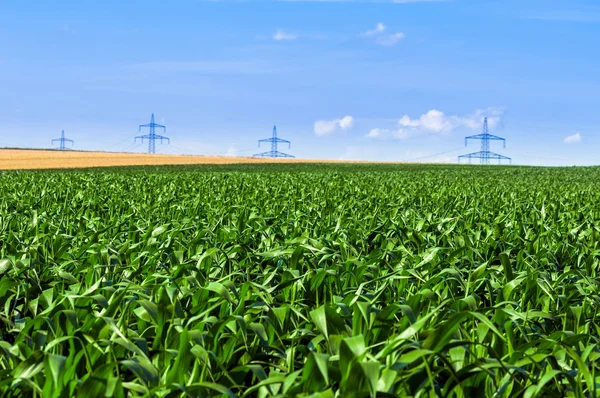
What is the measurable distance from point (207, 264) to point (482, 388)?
292 centimetres

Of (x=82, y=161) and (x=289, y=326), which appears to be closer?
(x=289, y=326)

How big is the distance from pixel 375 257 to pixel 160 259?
191 cm

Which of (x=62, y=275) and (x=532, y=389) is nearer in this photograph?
(x=532, y=389)

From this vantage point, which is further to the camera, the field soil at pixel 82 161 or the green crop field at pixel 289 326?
the field soil at pixel 82 161

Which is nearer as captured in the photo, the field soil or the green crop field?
the green crop field

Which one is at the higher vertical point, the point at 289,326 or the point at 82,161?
the point at 82,161

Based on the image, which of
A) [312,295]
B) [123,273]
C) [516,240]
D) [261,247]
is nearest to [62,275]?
[123,273]

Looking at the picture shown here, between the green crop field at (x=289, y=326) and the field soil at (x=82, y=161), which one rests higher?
the field soil at (x=82, y=161)

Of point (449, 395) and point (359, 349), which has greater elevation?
point (359, 349)

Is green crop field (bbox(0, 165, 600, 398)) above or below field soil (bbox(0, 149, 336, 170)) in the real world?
below

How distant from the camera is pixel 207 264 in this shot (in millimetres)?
5145

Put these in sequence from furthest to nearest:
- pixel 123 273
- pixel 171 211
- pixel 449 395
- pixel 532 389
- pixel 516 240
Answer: pixel 171 211, pixel 516 240, pixel 123 273, pixel 449 395, pixel 532 389

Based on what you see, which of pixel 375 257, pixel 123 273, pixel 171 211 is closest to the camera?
pixel 123 273

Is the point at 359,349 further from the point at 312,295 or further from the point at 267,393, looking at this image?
the point at 312,295
